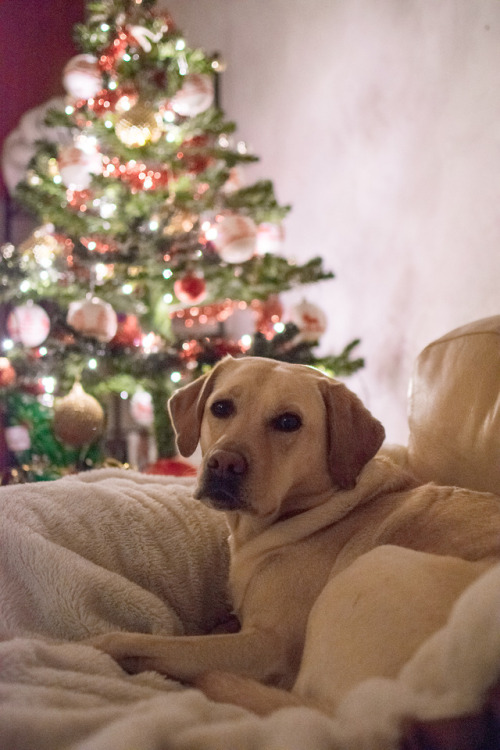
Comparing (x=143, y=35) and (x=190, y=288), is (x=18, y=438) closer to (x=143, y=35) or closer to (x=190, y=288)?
Result: (x=190, y=288)

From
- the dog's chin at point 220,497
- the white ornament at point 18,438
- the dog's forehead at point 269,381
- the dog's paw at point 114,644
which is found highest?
the dog's forehead at point 269,381

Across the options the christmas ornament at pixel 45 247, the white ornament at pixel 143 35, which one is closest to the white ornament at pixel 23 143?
the christmas ornament at pixel 45 247

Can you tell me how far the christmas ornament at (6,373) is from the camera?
381cm

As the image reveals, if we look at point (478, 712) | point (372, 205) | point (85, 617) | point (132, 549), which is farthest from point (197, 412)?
point (372, 205)

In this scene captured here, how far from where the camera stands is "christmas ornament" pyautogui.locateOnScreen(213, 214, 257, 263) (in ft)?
10.6

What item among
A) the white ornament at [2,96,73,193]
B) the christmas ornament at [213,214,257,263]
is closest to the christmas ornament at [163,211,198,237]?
the christmas ornament at [213,214,257,263]

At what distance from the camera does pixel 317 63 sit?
423 cm

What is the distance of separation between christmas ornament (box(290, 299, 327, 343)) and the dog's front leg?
2392mm

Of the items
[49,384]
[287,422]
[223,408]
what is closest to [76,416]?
[49,384]

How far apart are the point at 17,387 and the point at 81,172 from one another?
1511mm

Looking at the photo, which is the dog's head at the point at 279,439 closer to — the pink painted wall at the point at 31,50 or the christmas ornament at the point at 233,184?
the christmas ornament at the point at 233,184

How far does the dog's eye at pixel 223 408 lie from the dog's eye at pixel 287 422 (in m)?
0.13

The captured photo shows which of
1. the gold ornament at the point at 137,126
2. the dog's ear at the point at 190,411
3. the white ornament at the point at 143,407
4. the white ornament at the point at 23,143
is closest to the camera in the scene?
the dog's ear at the point at 190,411

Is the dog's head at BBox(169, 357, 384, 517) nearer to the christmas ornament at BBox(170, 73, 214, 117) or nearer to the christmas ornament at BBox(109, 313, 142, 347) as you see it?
the christmas ornament at BBox(109, 313, 142, 347)
